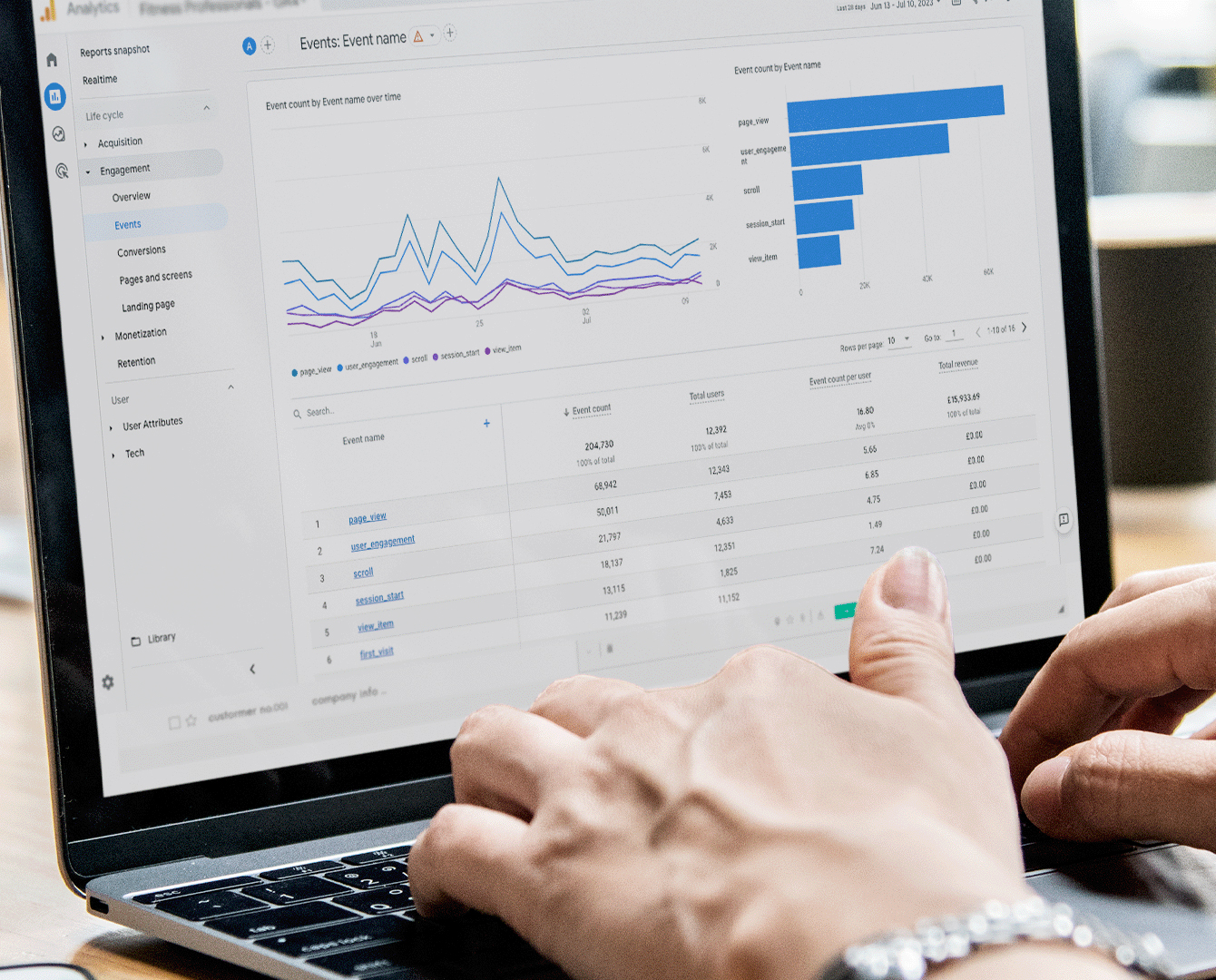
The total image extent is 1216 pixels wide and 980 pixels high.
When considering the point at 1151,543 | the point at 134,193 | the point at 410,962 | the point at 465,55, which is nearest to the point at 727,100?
the point at 465,55

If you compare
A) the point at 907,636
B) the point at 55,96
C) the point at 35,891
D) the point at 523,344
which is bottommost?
the point at 35,891

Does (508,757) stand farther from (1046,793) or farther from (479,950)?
(1046,793)

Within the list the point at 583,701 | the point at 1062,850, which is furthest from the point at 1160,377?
the point at 583,701

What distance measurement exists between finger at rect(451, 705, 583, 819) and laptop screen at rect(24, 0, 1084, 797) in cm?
9

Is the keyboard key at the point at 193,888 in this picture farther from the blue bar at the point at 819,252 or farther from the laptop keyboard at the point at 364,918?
the blue bar at the point at 819,252

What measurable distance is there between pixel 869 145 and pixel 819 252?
0.18ft

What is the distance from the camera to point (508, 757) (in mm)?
407

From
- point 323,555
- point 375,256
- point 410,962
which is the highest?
point 375,256

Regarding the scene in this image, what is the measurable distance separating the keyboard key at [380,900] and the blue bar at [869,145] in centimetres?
35

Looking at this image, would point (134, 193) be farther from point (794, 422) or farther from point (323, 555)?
point (794, 422)

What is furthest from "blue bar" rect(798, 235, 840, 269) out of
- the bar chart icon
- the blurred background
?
the blurred background

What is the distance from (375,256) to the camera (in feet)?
1.61

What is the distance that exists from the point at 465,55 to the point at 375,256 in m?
0.09

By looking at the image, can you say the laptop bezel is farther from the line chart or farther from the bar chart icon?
Result: the bar chart icon
